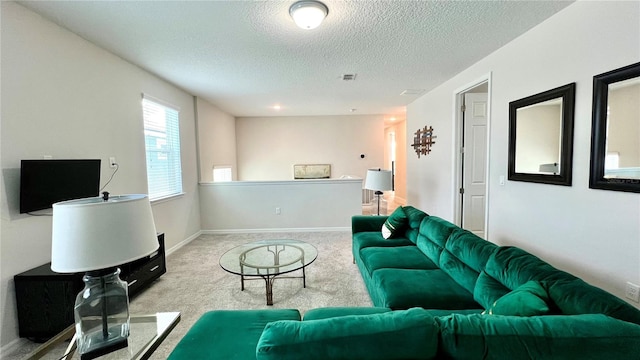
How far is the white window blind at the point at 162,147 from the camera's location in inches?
138

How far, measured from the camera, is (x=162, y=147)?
3840 millimetres

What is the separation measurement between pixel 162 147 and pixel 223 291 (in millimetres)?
2404

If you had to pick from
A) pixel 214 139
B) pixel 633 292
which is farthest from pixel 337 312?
pixel 214 139

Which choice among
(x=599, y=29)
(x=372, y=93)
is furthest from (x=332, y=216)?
(x=599, y=29)

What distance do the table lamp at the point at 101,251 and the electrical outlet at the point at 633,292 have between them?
2868 millimetres

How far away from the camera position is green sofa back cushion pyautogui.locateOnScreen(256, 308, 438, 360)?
0.90m

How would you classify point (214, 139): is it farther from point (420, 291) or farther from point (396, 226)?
point (420, 291)

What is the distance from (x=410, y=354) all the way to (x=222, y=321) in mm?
1072

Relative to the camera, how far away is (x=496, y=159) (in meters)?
3.03

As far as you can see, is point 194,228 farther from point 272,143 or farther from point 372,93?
point 372,93

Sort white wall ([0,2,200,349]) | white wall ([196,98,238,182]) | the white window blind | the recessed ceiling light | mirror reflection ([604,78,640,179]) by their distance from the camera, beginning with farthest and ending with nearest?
white wall ([196,98,238,182])
the recessed ceiling light
the white window blind
white wall ([0,2,200,349])
mirror reflection ([604,78,640,179])

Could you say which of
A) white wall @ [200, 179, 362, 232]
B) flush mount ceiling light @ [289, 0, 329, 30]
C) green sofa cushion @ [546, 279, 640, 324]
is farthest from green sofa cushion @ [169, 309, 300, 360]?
white wall @ [200, 179, 362, 232]

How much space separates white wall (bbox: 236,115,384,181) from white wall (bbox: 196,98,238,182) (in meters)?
0.42

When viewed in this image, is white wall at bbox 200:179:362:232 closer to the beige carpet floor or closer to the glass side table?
the beige carpet floor
